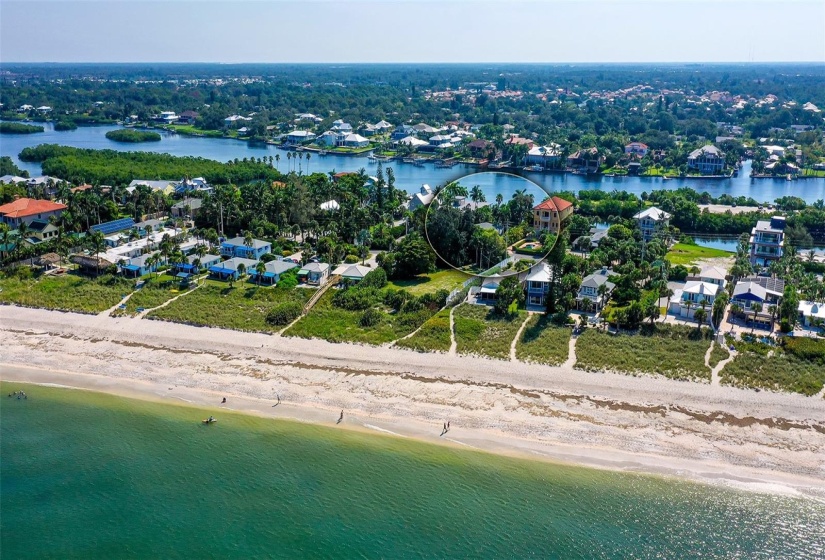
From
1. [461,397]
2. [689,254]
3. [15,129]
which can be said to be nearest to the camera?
[461,397]

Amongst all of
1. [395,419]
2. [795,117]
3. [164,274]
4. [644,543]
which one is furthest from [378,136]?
[644,543]

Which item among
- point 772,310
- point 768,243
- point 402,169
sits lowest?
point 772,310

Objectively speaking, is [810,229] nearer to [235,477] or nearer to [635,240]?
[635,240]

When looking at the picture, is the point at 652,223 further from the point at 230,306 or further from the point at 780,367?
the point at 230,306

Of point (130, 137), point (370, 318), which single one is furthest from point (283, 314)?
point (130, 137)

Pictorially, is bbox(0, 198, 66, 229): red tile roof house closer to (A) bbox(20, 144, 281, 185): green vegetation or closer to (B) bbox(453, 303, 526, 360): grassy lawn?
(A) bbox(20, 144, 281, 185): green vegetation

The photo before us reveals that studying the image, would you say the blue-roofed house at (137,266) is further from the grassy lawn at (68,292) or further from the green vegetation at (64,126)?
the green vegetation at (64,126)

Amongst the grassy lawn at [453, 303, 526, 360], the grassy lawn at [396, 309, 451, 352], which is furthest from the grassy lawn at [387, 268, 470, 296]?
the grassy lawn at [396, 309, 451, 352]

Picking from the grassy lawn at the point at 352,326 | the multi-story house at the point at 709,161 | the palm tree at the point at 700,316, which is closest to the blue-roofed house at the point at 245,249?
the grassy lawn at the point at 352,326
